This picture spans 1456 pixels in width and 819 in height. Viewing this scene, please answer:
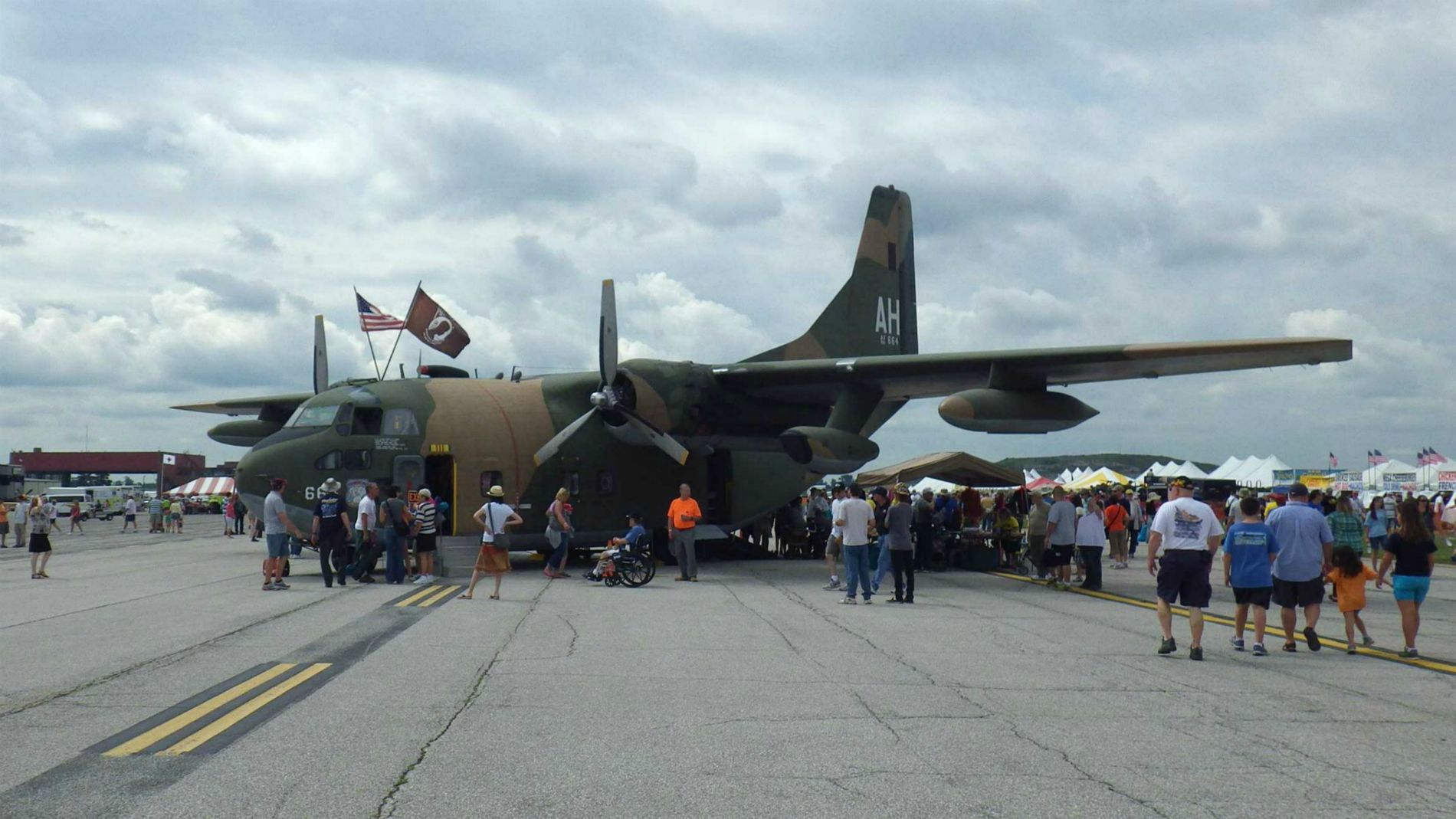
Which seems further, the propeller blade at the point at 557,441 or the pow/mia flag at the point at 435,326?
the pow/mia flag at the point at 435,326

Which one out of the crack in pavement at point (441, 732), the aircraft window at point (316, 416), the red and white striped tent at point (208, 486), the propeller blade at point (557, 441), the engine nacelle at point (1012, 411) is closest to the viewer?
the crack in pavement at point (441, 732)

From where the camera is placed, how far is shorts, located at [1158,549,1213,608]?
1020 cm

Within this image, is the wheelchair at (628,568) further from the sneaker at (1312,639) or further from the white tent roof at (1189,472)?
the white tent roof at (1189,472)

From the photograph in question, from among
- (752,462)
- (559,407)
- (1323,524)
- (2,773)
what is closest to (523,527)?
(559,407)

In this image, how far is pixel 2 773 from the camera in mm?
5633

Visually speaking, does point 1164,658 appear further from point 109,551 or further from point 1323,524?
point 109,551

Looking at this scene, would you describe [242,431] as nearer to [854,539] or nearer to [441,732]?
[854,539]

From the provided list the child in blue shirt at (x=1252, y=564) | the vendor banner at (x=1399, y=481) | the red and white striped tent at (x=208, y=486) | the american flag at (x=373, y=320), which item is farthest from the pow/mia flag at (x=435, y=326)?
the red and white striped tent at (x=208, y=486)

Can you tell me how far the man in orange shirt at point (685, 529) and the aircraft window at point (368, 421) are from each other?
5.54 meters

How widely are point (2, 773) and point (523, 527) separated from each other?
1570cm

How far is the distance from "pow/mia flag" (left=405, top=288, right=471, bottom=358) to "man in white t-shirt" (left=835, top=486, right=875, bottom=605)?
13.4 metres

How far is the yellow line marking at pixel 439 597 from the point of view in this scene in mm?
14516

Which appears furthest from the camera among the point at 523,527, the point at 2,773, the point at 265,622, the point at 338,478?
the point at 523,527

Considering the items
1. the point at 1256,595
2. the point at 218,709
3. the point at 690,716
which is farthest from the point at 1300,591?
the point at 218,709
